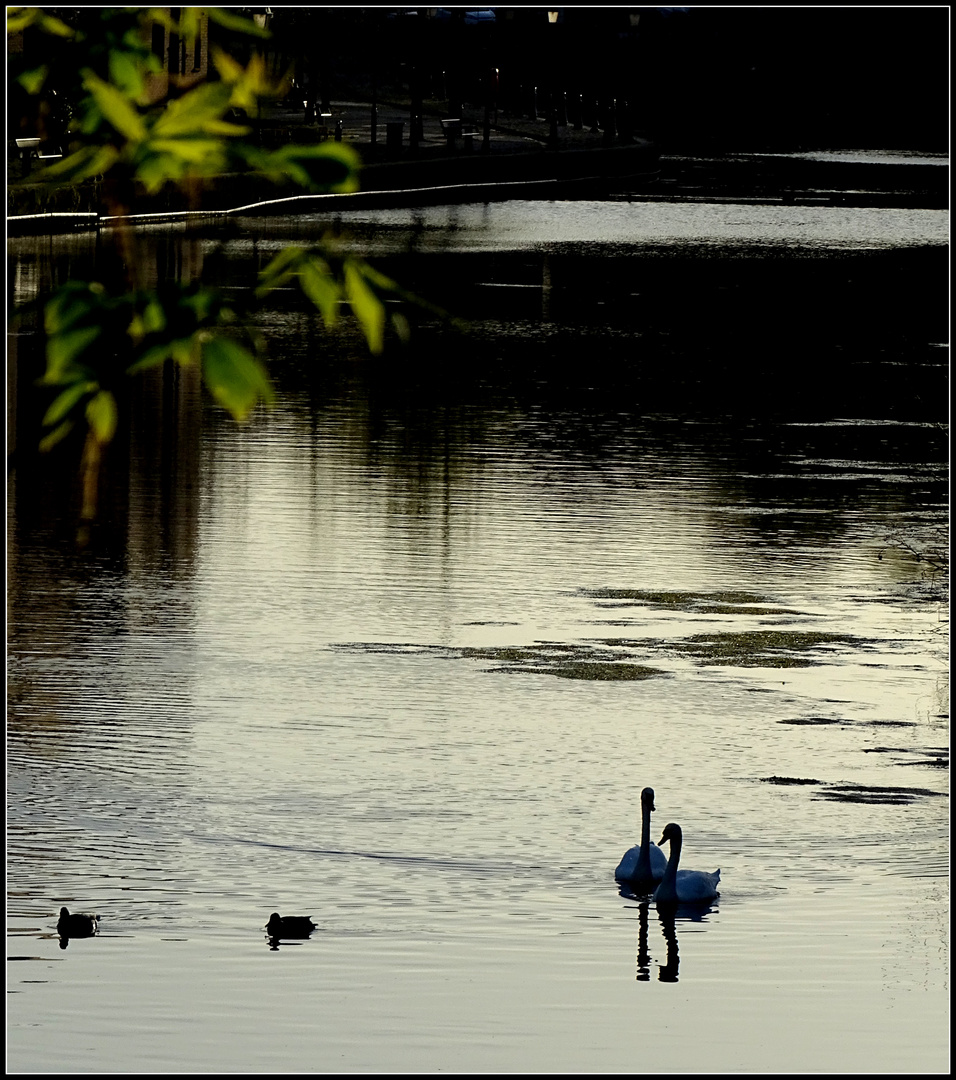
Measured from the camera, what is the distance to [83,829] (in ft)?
36.0

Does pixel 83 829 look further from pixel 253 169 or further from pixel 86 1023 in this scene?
pixel 253 169

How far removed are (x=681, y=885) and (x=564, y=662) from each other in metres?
4.27

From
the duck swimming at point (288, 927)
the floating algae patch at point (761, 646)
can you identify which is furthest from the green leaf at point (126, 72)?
the floating algae patch at point (761, 646)

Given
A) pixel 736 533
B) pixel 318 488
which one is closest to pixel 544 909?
pixel 736 533

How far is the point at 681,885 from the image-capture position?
10305 mm

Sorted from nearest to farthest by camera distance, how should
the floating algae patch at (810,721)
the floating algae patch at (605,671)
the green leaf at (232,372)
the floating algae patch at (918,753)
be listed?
1. the green leaf at (232,372)
2. the floating algae patch at (918,753)
3. the floating algae patch at (810,721)
4. the floating algae patch at (605,671)

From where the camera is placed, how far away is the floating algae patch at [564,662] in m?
14.2

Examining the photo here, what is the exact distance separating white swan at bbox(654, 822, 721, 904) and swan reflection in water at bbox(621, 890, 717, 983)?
0.04 meters

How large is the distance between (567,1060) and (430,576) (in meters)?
8.32

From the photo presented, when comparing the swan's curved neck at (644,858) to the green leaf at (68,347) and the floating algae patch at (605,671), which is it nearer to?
the floating algae patch at (605,671)

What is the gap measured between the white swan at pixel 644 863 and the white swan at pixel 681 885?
124 millimetres

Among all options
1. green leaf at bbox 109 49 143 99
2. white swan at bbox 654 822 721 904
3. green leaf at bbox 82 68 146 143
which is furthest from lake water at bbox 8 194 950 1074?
green leaf at bbox 82 68 146 143

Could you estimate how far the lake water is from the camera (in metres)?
9.04

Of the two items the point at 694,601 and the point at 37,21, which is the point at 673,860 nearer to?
the point at 694,601
